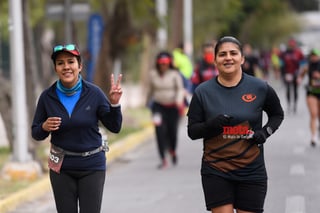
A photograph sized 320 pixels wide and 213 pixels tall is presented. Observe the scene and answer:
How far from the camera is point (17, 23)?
11.3 metres

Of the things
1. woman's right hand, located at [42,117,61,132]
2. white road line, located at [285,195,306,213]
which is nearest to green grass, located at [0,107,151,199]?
white road line, located at [285,195,306,213]

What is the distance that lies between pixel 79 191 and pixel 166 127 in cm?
716

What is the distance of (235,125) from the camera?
5.51m

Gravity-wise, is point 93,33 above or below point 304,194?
above

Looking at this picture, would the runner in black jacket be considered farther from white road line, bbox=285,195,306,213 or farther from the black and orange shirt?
white road line, bbox=285,195,306,213

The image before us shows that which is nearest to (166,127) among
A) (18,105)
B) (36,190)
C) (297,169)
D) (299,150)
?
(297,169)

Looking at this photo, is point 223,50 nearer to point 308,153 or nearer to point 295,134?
point 308,153

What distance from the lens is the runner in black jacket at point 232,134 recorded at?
5535 millimetres

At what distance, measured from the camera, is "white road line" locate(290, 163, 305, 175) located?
38.5ft

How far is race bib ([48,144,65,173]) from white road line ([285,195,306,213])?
357 centimetres

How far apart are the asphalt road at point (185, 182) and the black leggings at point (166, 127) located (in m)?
0.37

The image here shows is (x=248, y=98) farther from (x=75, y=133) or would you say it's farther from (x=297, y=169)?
(x=297, y=169)

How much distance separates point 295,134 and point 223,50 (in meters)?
12.2

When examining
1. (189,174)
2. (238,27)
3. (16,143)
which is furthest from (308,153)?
(238,27)
